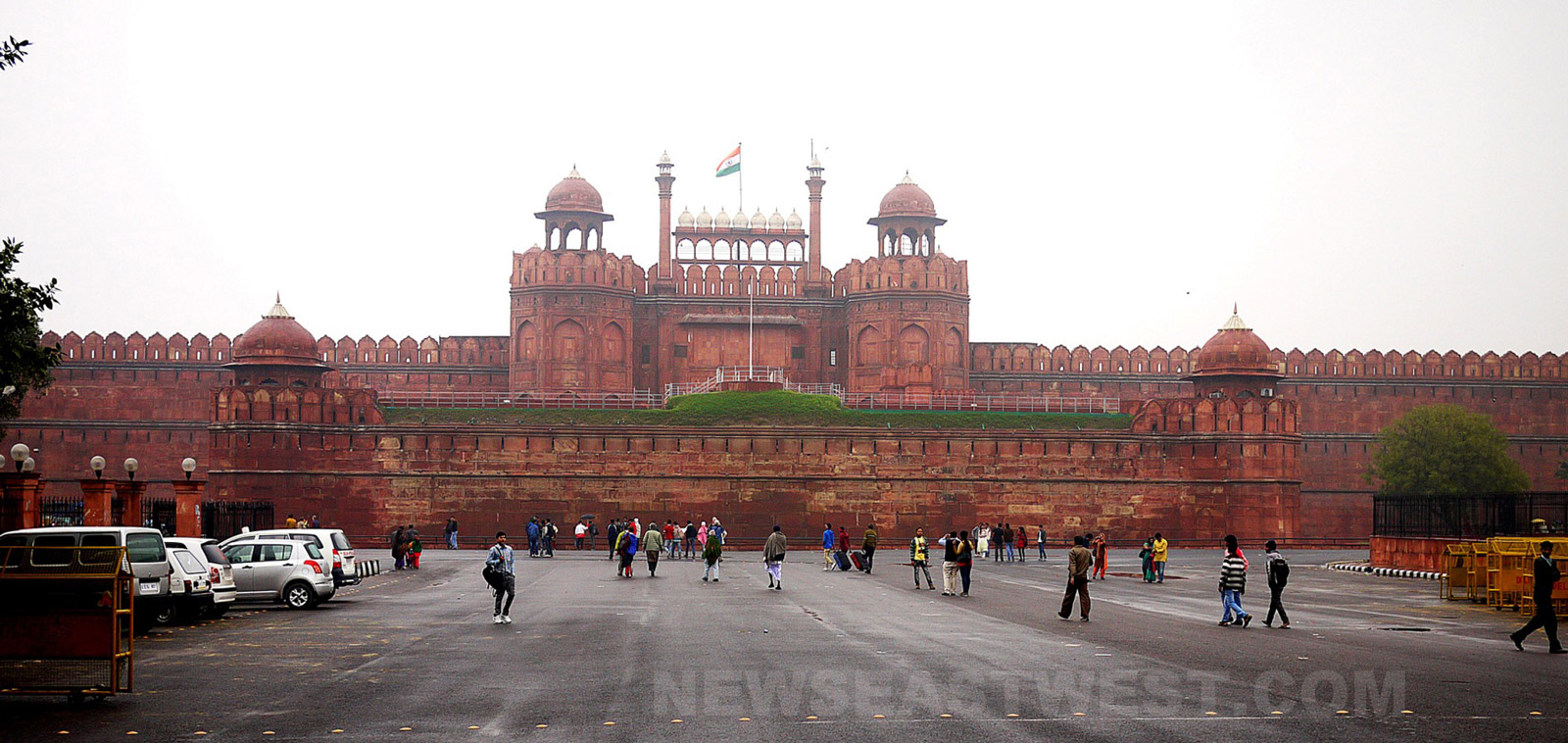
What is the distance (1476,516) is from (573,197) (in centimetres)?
3649

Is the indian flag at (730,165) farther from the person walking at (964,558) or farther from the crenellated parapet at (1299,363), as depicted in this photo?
the person walking at (964,558)

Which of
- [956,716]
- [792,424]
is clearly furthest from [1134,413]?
[956,716]

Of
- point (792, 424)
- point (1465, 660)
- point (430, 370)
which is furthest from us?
point (430, 370)

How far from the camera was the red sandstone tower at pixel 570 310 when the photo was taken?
5575 centimetres

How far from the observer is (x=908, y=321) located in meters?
56.9

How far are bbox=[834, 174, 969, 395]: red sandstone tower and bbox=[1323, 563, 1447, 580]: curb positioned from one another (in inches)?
858

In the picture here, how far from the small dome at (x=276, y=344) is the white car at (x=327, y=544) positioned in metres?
29.5

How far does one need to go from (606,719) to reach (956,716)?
2514 millimetres

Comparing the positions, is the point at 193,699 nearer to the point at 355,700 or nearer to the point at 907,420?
the point at 355,700

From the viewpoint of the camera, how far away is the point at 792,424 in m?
48.7

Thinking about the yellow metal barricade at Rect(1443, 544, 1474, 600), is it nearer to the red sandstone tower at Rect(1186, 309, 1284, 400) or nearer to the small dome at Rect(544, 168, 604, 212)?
the red sandstone tower at Rect(1186, 309, 1284, 400)


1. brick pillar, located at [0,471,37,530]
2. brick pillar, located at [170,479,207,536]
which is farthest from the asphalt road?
brick pillar, located at [170,479,207,536]

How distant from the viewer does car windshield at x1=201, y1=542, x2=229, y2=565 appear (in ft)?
64.5

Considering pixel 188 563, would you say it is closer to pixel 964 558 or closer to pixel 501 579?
pixel 501 579
